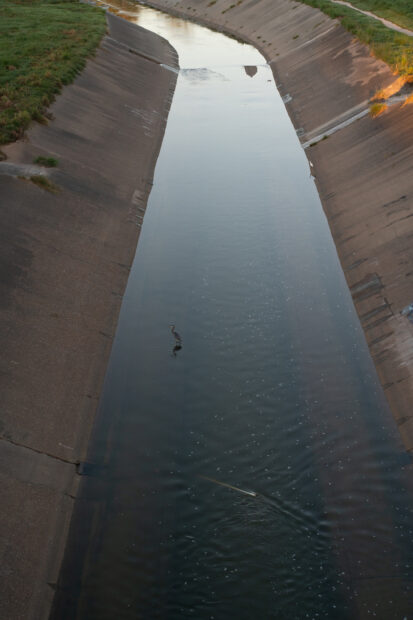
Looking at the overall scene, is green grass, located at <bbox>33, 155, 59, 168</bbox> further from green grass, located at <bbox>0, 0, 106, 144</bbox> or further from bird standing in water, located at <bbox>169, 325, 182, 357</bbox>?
bird standing in water, located at <bbox>169, 325, 182, 357</bbox>

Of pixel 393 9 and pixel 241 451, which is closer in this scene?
pixel 241 451

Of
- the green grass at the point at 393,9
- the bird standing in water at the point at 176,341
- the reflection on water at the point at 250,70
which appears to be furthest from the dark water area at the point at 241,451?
the green grass at the point at 393,9

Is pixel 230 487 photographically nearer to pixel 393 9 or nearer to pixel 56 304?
pixel 56 304

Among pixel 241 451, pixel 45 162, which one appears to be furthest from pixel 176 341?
pixel 45 162

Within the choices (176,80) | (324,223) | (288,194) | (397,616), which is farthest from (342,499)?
(176,80)

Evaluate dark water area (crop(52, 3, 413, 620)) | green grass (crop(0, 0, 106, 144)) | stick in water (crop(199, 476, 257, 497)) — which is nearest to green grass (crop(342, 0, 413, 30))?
green grass (crop(0, 0, 106, 144))

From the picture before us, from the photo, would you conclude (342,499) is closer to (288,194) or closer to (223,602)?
(223,602)
